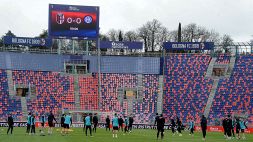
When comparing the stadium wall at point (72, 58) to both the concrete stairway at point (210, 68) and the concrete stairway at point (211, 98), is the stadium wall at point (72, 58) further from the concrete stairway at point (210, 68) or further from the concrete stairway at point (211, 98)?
the concrete stairway at point (211, 98)

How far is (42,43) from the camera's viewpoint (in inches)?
3036

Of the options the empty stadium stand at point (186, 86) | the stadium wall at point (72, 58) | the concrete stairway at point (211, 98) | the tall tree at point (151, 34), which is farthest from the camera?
the tall tree at point (151, 34)

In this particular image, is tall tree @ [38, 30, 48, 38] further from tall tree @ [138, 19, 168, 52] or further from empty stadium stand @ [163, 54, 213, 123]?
empty stadium stand @ [163, 54, 213, 123]

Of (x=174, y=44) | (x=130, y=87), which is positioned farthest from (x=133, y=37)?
(x=130, y=87)

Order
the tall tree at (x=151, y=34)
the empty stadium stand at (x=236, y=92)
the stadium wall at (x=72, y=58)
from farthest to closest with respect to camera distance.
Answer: the tall tree at (x=151, y=34), the stadium wall at (x=72, y=58), the empty stadium stand at (x=236, y=92)

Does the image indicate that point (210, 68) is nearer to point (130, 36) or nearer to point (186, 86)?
point (186, 86)

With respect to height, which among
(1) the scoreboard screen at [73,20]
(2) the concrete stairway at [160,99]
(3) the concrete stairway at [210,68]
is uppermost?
(1) the scoreboard screen at [73,20]

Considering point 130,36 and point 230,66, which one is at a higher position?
point 130,36

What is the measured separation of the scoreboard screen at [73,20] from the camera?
6488cm

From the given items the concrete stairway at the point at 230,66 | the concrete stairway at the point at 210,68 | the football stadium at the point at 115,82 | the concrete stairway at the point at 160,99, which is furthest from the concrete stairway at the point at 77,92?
the concrete stairway at the point at 230,66

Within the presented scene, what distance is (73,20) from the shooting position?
65.1 metres

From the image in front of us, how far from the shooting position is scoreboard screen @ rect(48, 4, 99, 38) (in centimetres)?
6488

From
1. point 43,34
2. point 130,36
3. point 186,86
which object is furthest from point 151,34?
point 186,86

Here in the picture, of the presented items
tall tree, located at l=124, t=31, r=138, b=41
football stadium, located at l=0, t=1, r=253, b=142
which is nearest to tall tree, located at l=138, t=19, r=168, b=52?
tall tree, located at l=124, t=31, r=138, b=41
